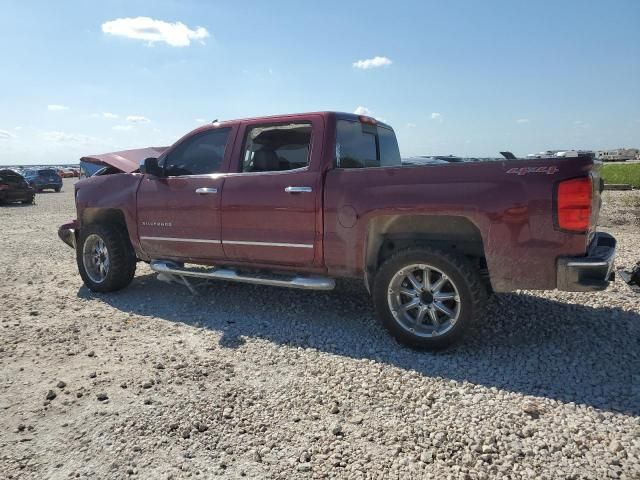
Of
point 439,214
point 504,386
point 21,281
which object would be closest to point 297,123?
point 439,214

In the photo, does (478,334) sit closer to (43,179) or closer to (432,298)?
(432,298)

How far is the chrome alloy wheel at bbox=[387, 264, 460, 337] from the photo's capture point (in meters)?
3.83

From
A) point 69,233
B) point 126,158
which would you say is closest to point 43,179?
point 126,158

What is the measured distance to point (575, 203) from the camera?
325cm

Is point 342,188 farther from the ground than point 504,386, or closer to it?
farther from the ground

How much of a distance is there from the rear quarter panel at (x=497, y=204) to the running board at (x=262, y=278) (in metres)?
0.64

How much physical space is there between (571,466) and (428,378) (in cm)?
115

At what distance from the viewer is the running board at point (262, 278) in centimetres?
427

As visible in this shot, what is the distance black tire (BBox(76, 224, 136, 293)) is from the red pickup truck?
2 centimetres

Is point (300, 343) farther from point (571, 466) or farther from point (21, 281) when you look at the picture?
point (21, 281)

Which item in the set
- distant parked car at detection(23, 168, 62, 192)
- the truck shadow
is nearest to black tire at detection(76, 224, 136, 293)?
the truck shadow

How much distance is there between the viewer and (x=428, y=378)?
343 cm

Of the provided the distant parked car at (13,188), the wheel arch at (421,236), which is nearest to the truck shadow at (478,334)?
the wheel arch at (421,236)

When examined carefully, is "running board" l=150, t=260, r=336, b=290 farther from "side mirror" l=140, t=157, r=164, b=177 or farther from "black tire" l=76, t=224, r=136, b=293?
"side mirror" l=140, t=157, r=164, b=177
